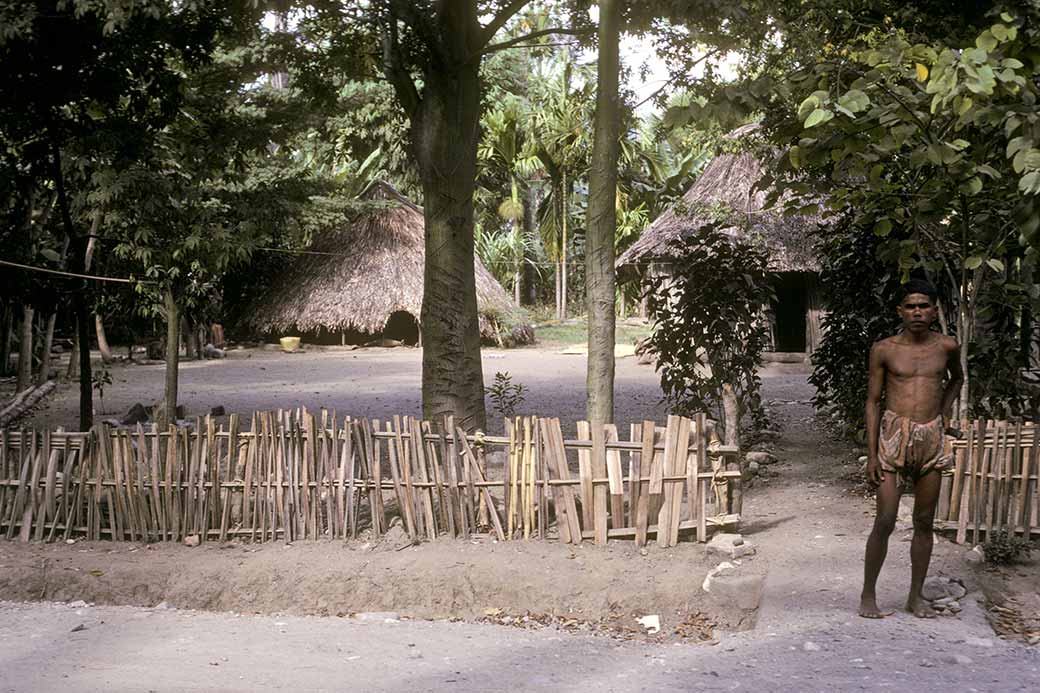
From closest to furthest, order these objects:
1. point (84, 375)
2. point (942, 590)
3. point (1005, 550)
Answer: point (942, 590) → point (1005, 550) → point (84, 375)

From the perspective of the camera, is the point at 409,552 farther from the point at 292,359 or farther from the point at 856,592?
the point at 292,359

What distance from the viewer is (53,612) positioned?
5609 mm

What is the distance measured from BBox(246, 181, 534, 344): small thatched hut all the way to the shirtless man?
1930 centimetres

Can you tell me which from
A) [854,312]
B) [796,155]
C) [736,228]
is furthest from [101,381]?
[736,228]

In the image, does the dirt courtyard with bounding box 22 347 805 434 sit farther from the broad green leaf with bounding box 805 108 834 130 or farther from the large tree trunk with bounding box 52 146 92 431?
the broad green leaf with bounding box 805 108 834 130

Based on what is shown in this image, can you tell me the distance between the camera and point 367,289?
81.1 feet

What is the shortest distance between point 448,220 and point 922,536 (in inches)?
175

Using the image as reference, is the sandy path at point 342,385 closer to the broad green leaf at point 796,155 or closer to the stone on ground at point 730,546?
the stone on ground at point 730,546

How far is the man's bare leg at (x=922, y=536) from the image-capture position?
481 centimetres

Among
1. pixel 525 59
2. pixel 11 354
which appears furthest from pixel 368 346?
pixel 525 59

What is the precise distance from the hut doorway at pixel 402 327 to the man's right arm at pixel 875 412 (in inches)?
867

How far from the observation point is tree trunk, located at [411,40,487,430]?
817cm

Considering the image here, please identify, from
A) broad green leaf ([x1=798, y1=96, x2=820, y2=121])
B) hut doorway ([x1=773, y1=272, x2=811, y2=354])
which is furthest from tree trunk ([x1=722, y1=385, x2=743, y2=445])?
hut doorway ([x1=773, y1=272, x2=811, y2=354])

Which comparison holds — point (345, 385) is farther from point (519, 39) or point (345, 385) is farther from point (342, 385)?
point (519, 39)
